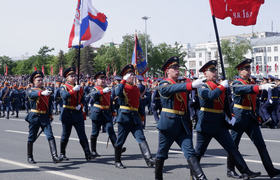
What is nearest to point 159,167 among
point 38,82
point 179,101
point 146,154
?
point 179,101

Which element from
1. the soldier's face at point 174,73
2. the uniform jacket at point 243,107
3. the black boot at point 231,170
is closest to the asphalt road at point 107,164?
the black boot at point 231,170

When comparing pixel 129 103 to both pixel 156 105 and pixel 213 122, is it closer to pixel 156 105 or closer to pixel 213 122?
pixel 213 122

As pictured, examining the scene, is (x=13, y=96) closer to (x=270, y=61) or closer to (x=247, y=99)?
(x=247, y=99)

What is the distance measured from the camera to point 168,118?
18.4 feet

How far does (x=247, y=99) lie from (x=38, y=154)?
17.8ft

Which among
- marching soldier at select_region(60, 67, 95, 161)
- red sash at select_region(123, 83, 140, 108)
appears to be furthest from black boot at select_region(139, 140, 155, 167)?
marching soldier at select_region(60, 67, 95, 161)

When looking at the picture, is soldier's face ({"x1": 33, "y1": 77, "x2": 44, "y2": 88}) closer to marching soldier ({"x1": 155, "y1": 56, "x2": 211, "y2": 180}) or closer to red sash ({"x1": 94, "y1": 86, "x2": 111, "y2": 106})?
red sash ({"x1": 94, "y1": 86, "x2": 111, "y2": 106})

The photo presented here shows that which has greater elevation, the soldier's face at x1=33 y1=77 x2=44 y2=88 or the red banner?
the red banner

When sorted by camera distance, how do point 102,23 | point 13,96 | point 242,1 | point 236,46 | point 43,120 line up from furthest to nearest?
point 236,46
point 13,96
point 102,23
point 43,120
point 242,1

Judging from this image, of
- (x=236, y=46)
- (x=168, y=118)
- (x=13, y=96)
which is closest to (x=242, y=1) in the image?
(x=168, y=118)

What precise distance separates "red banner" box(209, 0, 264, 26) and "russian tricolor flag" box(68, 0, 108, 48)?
397cm

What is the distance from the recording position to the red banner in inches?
259

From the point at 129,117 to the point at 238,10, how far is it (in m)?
3.02

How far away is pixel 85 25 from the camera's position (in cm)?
950
